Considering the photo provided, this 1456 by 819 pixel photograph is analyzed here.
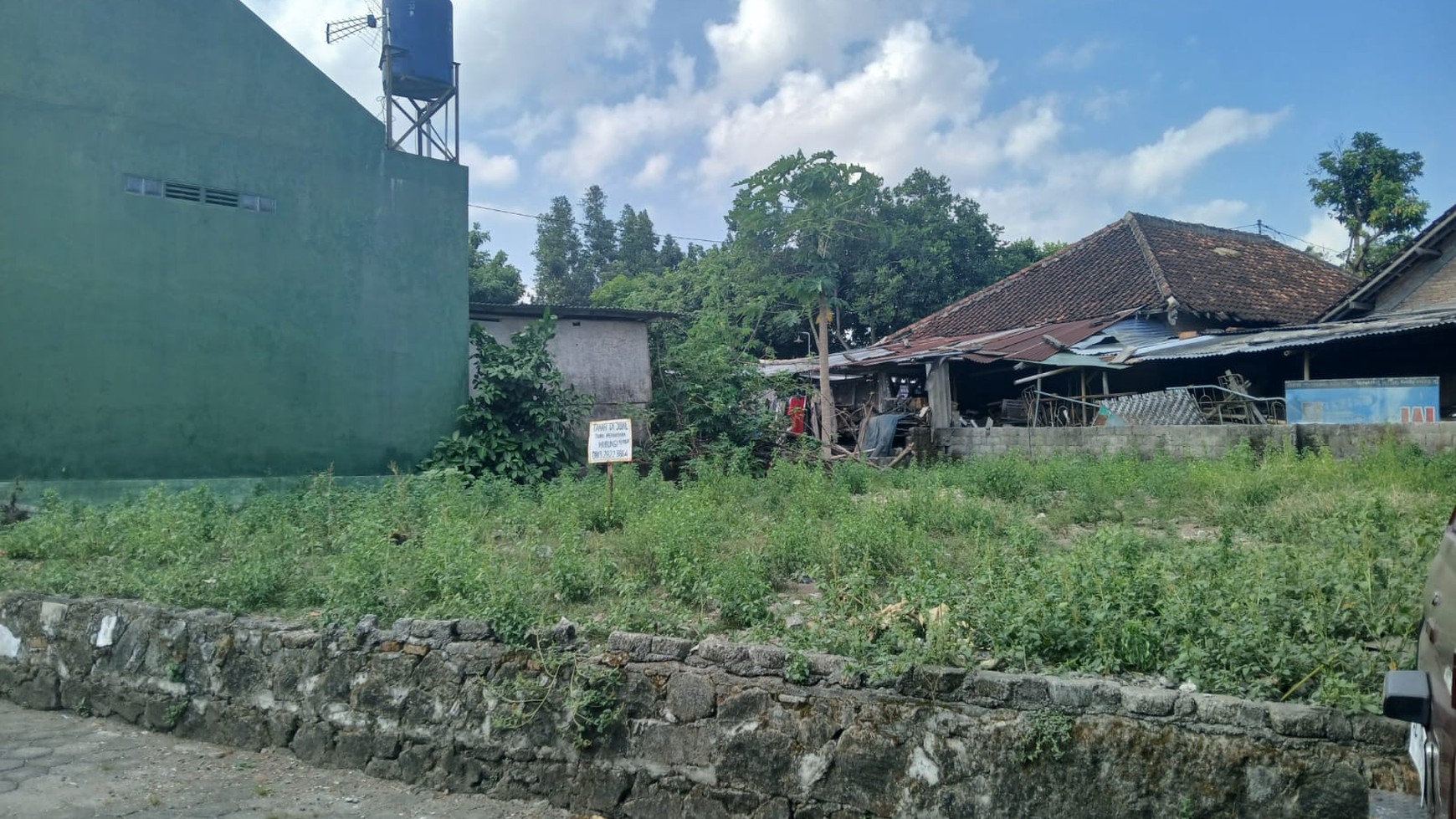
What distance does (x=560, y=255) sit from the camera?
39.2 m

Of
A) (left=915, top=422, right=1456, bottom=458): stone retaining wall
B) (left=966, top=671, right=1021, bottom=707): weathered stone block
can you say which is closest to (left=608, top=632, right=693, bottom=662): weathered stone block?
(left=966, top=671, right=1021, bottom=707): weathered stone block

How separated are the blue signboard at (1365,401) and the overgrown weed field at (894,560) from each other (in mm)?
3184

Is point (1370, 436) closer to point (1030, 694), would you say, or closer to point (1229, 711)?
point (1229, 711)

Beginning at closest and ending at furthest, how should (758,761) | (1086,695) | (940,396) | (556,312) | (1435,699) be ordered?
(1435,699) < (1086,695) < (758,761) < (556,312) < (940,396)

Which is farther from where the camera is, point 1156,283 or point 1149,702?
point 1156,283

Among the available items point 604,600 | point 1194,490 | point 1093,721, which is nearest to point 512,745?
point 604,600

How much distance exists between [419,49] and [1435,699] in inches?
585

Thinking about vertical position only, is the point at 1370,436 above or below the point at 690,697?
above

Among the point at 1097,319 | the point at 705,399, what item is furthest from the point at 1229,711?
the point at 1097,319

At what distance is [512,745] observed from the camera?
540 cm

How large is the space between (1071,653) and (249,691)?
516 centimetres

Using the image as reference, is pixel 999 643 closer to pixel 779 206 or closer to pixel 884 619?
pixel 884 619

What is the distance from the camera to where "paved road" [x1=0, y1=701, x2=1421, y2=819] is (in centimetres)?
523

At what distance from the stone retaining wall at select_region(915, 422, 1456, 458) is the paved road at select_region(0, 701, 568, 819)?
9772mm
